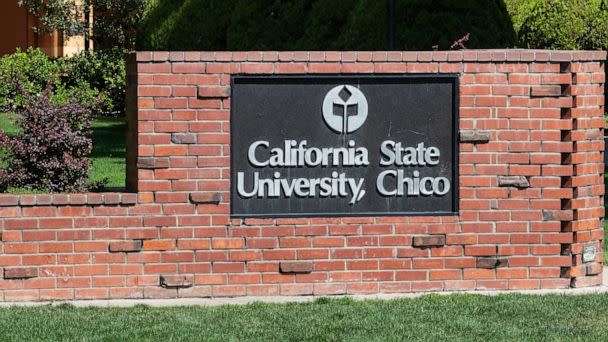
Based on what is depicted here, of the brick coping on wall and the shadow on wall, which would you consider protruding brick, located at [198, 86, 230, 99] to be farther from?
the shadow on wall

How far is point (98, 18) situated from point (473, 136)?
1987 centimetres

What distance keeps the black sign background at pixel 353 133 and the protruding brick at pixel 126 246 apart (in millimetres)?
673

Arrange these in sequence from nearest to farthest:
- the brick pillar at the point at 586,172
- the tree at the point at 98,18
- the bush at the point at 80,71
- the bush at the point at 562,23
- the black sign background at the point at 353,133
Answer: the black sign background at the point at 353,133 → the brick pillar at the point at 586,172 → the bush at the point at 80,71 → the bush at the point at 562,23 → the tree at the point at 98,18

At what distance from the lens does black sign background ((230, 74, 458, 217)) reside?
29.0ft

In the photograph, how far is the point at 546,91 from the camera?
29.7 ft

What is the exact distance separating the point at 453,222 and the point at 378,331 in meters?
1.78

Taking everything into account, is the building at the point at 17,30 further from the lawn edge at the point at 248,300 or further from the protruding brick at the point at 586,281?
the protruding brick at the point at 586,281

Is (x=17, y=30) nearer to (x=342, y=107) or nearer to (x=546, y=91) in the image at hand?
(x=342, y=107)

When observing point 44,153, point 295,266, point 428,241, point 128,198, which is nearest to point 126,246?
point 128,198

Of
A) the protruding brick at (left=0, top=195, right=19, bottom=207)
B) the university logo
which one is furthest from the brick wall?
the university logo

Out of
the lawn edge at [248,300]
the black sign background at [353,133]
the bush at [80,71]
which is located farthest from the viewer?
the bush at [80,71]

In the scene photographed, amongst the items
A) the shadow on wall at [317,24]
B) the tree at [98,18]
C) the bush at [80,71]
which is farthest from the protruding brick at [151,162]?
the tree at [98,18]

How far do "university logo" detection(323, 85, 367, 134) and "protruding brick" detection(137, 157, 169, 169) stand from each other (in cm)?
114

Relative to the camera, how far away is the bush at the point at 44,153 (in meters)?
9.69
